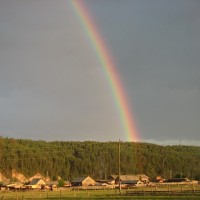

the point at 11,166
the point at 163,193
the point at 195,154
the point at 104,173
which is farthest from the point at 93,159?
the point at 163,193

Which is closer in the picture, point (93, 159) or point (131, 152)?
point (93, 159)

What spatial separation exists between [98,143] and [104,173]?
35.0 metres

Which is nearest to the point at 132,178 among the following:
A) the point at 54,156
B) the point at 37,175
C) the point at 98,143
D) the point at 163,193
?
the point at 37,175

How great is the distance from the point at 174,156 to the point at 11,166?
70.0 meters

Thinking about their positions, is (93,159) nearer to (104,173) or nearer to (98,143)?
(104,173)

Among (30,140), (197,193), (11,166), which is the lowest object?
(197,193)

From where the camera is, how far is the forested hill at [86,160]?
156 metres

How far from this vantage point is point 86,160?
170625 millimetres

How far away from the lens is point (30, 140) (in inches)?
7249

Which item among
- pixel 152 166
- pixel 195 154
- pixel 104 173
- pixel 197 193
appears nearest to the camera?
pixel 197 193

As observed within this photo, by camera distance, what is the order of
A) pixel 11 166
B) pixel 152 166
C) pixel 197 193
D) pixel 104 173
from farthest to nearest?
pixel 152 166 → pixel 104 173 → pixel 11 166 → pixel 197 193

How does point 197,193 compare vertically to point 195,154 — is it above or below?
below

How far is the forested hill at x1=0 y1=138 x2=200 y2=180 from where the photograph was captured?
513 ft

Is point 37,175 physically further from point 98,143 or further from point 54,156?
point 98,143
